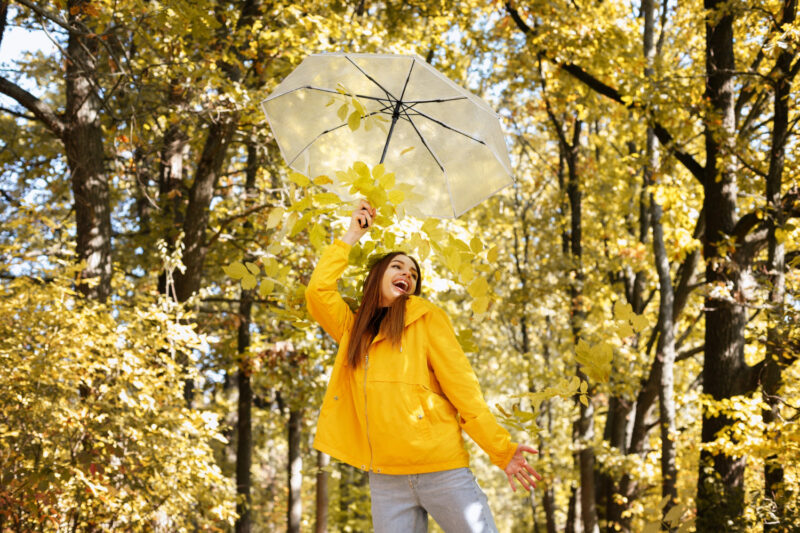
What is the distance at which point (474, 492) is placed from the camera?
281cm

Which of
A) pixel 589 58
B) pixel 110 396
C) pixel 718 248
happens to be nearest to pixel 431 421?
pixel 110 396

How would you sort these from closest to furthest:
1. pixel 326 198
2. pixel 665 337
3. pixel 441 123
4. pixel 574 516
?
pixel 326 198 → pixel 441 123 → pixel 665 337 → pixel 574 516

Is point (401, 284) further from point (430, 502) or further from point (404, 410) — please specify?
point (430, 502)

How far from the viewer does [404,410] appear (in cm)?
282

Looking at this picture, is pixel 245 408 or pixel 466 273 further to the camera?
pixel 245 408

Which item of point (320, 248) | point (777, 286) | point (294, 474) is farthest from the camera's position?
point (294, 474)

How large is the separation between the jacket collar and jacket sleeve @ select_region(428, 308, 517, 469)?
5 cm

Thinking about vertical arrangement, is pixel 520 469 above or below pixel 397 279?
below

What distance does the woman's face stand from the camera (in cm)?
311

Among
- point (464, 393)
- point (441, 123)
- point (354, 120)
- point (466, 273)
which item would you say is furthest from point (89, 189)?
point (464, 393)

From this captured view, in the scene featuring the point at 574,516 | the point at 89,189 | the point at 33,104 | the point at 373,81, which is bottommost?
the point at 574,516

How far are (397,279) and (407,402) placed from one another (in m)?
0.58

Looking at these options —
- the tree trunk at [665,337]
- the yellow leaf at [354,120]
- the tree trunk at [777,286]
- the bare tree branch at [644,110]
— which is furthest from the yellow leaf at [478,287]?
the tree trunk at [665,337]

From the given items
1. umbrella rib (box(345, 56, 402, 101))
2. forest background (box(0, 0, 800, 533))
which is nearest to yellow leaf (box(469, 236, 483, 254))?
forest background (box(0, 0, 800, 533))
